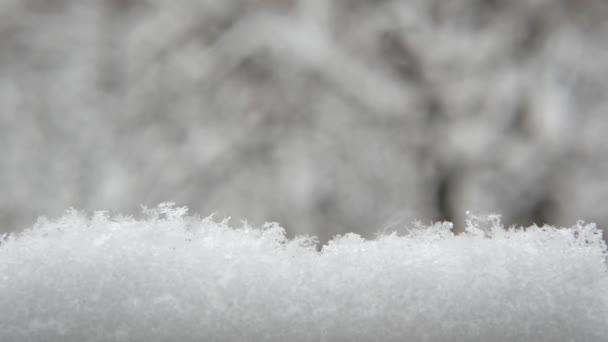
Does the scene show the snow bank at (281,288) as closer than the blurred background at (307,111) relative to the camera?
Yes

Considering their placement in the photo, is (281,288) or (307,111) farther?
(307,111)

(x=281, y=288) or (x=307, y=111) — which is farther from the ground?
(x=307, y=111)

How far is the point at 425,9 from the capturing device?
0.57m

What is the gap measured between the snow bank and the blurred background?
13 cm

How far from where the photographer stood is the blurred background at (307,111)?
557mm

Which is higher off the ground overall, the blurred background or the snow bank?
the blurred background

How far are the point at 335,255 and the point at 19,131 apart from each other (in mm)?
321

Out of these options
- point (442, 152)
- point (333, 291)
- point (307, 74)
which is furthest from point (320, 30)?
point (333, 291)

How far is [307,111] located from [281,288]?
205 mm

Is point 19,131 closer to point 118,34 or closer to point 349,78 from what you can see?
point 118,34

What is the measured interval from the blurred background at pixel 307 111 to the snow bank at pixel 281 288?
5.3 inches

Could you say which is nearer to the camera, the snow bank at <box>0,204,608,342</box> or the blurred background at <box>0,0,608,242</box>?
the snow bank at <box>0,204,608,342</box>

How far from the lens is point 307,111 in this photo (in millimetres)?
564

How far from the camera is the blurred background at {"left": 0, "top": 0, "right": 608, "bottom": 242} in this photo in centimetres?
56
